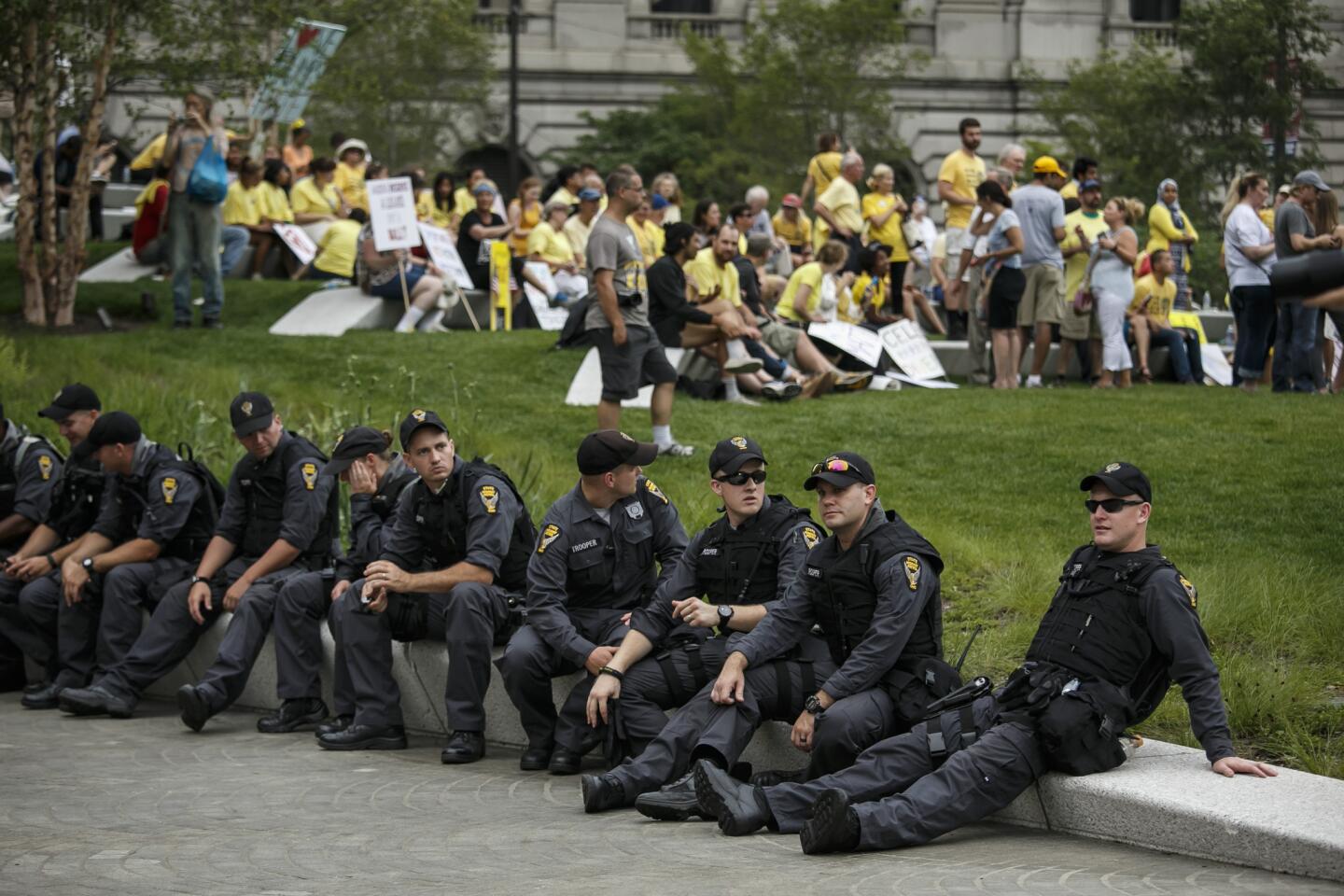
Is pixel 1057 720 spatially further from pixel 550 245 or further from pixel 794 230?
pixel 794 230

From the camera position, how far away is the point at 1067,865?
238 inches

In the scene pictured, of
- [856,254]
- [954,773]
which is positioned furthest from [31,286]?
[954,773]

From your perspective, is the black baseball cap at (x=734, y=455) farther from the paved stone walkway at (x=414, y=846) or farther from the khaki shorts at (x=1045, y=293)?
the khaki shorts at (x=1045, y=293)

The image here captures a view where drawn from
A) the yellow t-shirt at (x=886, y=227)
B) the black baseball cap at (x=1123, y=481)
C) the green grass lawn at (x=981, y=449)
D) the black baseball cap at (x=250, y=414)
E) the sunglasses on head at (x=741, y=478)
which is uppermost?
the yellow t-shirt at (x=886, y=227)

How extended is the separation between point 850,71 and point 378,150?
8686mm

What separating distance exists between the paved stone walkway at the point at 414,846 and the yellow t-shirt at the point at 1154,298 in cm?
1014

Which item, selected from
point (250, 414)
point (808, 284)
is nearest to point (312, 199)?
point (808, 284)

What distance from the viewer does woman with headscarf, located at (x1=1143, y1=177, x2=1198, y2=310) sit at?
1838cm

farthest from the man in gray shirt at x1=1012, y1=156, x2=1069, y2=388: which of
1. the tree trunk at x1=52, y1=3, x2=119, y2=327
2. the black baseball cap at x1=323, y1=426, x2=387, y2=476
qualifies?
the tree trunk at x1=52, y1=3, x2=119, y2=327

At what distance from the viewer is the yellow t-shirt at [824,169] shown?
1998 centimetres

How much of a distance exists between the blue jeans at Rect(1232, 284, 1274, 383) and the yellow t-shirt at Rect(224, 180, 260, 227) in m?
10.8

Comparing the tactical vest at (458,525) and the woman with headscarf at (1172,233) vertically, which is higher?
the woman with headscarf at (1172,233)

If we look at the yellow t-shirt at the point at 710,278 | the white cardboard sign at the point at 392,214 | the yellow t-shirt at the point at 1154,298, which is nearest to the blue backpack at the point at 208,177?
the white cardboard sign at the point at 392,214

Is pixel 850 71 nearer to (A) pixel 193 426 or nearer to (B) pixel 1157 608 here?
(A) pixel 193 426
